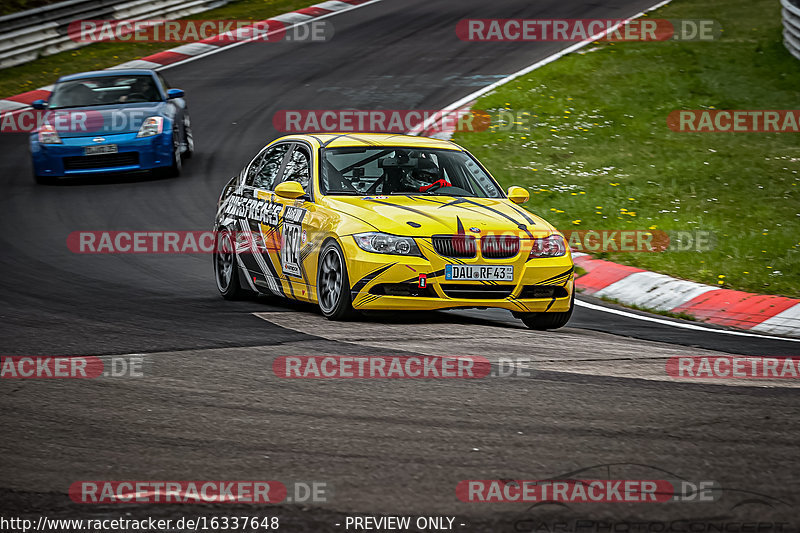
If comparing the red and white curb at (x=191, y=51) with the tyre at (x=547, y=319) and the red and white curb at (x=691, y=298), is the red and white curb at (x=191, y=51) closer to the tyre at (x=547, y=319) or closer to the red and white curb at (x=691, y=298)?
the red and white curb at (x=691, y=298)

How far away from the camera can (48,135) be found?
16.5 metres

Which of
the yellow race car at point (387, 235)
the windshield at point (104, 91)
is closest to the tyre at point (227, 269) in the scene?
the yellow race car at point (387, 235)

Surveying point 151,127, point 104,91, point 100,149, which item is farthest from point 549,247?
point 104,91

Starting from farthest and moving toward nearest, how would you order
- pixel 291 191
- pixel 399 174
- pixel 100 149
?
pixel 100 149 → pixel 399 174 → pixel 291 191

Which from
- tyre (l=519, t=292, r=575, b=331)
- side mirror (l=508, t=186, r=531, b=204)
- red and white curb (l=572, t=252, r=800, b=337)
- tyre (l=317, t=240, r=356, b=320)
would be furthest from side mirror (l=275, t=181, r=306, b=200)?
red and white curb (l=572, t=252, r=800, b=337)

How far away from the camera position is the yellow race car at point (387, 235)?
27.5ft

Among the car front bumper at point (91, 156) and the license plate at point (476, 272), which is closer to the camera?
the license plate at point (476, 272)

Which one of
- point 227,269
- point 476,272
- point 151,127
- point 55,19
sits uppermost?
point 55,19

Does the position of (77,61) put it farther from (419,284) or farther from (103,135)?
(419,284)

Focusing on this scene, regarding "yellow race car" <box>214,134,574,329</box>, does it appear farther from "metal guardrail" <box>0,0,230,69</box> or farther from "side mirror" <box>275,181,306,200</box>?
"metal guardrail" <box>0,0,230,69</box>

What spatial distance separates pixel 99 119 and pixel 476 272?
9856 mm

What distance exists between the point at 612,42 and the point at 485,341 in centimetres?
1854

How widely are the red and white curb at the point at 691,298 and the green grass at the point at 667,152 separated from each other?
1.07ft

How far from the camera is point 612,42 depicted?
25.0m
